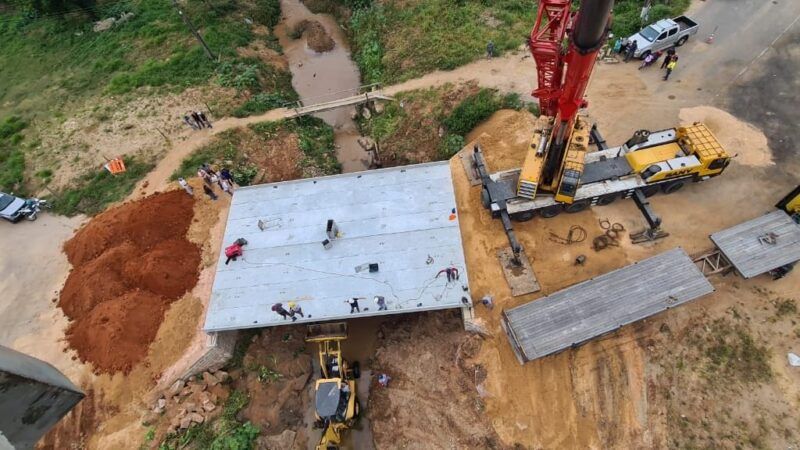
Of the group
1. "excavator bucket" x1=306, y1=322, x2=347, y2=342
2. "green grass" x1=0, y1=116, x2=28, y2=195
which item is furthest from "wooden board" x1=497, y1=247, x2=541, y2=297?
"green grass" x1=0, y1=116, x2=28, y2=195

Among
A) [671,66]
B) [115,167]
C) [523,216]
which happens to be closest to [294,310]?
[523,216]

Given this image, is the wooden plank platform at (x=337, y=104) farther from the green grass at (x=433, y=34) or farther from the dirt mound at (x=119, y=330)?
the dirt mound at (x=119, y=330)

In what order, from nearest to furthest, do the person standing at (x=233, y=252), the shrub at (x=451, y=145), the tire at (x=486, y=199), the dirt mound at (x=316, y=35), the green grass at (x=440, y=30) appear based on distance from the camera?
the person standing at (x=233, y=252)
the tire at (x=486, y=199)
the shrub at (x=451, y=145)
the green grass at (x=440, y=30)
the dirt mound at (x=316, y=35)

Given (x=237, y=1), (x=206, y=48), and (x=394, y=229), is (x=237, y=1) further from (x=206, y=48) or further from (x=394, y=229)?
(x=394, y=229)

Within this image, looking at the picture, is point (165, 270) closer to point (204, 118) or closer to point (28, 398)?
point (204, 118)

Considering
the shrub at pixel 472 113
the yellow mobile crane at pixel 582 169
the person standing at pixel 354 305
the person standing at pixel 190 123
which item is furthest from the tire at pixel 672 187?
the person standing at pixel 190 123

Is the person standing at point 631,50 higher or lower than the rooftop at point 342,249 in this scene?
higher

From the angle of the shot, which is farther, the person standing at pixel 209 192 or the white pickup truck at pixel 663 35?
the white pickup truck at pixel 663 35

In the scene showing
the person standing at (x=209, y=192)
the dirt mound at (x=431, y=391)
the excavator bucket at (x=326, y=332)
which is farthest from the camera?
the person standing at (x=209, y=192)
